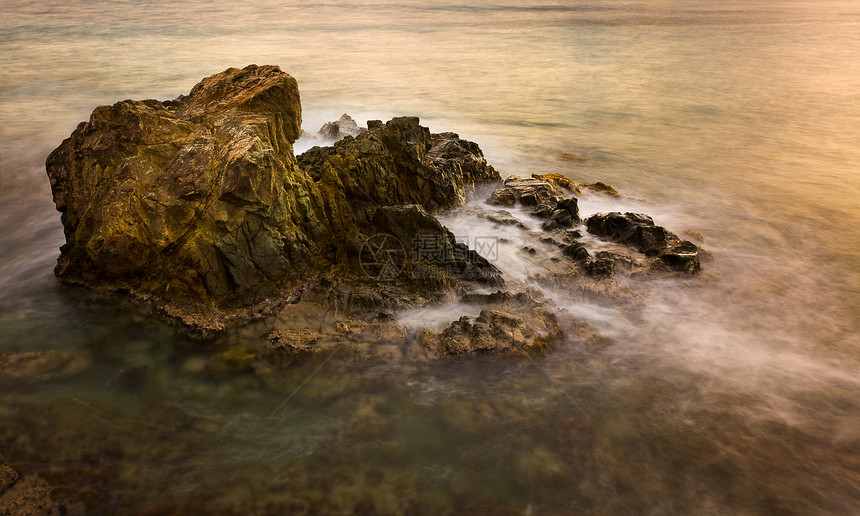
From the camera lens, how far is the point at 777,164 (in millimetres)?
11445

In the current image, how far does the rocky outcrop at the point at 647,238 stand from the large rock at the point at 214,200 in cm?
308

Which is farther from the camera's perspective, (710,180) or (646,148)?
(646,148)

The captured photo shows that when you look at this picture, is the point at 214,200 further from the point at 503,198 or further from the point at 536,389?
the point at 503,198

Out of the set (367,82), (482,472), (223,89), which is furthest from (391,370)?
(367,82)

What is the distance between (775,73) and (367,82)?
16.1m

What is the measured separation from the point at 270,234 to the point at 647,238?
16.9 feet

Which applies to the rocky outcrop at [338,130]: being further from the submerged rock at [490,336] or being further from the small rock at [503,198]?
the submerged rock at [490,336]

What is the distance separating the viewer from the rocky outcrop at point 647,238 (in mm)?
6992

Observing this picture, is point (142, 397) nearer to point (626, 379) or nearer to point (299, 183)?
point (299, 183)

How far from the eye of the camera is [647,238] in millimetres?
7297

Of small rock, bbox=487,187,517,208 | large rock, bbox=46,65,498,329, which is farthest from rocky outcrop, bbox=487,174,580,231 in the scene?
large rock, bbox=46,65,498,329

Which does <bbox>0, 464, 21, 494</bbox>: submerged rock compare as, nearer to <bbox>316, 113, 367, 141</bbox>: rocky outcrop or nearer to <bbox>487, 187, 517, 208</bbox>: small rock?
<bbox>487, 187, 517, 208</bbox>: small rock

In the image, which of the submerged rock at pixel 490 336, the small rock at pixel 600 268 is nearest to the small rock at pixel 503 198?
the small rock at pixel 600 268

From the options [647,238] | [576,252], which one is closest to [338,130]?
[576,252]
